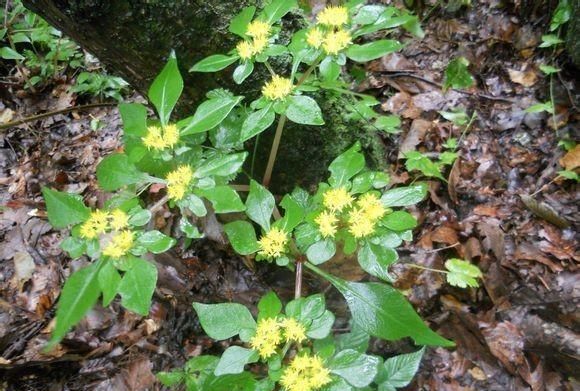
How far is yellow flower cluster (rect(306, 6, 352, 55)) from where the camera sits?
119cm

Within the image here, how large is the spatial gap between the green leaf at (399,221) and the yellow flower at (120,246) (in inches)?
27.1

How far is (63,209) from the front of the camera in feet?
3.79

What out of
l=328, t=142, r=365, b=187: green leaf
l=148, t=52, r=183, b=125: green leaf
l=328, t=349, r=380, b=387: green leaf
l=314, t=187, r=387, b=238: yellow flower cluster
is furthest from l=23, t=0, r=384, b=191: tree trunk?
l=328, t=349, r=380, b=387: green leaf

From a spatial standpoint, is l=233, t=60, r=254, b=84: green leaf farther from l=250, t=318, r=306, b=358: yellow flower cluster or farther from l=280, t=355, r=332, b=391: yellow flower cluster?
l=280, t=355, r=332, b=391: yellow flower cluster

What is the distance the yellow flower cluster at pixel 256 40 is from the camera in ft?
4.08

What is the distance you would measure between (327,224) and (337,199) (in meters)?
0.08

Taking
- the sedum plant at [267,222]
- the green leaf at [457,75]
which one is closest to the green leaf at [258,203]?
the sedum plant at [267,222]

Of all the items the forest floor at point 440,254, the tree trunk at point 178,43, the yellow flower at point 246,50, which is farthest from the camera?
the forest floor at point 440,254

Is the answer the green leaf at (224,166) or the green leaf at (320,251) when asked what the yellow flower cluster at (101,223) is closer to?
the green leaf at (224,166)

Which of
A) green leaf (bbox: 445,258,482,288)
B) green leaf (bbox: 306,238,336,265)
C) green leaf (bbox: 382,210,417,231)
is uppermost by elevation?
green leaf (bbox: 382,210,417,231)

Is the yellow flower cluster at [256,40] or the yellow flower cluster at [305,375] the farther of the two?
the yellow flower cluster at [256,40]

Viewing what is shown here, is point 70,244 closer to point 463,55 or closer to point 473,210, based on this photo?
point 473,210

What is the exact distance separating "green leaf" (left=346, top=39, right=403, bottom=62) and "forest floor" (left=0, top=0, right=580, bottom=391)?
105cm

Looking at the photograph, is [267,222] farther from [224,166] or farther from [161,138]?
[161,138]
